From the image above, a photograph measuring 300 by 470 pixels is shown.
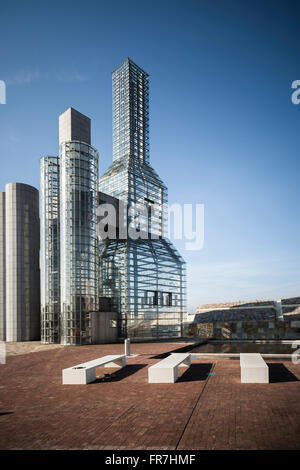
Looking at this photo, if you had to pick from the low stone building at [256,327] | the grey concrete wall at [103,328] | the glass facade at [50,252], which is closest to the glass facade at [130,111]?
the glass facade at [50,252]

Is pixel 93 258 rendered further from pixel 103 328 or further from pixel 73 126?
pixel 73 126

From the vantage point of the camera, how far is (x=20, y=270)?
36.2 m

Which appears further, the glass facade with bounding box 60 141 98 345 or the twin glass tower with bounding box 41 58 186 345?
the twin glass tower with bounding box 41 58 186 345

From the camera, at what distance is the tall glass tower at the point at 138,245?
101 ft

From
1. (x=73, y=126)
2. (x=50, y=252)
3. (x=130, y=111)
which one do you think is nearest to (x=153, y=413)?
(x=50, y=252)

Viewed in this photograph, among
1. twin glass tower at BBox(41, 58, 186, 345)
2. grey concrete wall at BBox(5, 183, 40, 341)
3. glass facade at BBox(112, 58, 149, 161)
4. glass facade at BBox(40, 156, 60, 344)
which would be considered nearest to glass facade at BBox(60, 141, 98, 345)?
twin glass tower at BBox(41, 58, 186, 345)

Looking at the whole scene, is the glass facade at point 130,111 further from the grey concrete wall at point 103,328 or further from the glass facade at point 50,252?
the grey concrete wall at point 103,328

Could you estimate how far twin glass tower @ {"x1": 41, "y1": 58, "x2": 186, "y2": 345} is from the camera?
29.3m

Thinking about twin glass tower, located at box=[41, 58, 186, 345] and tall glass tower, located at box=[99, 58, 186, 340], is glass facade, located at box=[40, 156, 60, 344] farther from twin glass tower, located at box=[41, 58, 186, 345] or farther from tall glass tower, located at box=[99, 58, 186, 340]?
tall glass tower, located at box=[99, 58, 186, 340]

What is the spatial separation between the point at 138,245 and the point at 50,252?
767 cm

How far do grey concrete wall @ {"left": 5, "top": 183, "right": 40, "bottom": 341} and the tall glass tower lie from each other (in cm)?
831

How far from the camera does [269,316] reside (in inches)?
1677

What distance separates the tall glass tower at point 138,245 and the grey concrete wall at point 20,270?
831cm
